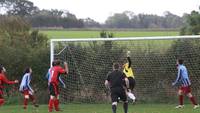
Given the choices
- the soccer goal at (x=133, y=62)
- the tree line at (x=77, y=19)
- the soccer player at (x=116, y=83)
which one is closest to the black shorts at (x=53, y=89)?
the soccer player at (x=116, y=83)

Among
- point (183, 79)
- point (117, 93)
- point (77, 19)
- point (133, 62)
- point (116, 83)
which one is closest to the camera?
point (116, 83)

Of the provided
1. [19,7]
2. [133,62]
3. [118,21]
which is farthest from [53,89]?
[19,7]

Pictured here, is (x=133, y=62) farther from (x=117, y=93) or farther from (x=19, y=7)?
(x=19, y=7)

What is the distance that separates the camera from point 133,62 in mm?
27516

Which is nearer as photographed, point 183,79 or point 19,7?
point 183,79

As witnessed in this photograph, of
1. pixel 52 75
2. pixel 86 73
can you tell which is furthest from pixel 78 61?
pixel 52 75

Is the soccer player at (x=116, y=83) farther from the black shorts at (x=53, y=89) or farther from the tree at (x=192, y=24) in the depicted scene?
the tree at (x=192, y=24)

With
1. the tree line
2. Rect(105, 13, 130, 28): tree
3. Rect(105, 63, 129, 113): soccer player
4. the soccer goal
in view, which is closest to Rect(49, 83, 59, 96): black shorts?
Rect(105, 63, 129, 113): soccer player

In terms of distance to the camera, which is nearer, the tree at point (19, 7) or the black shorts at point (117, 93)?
the black shorts at point (117, 93)

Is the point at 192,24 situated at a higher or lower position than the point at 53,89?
higher

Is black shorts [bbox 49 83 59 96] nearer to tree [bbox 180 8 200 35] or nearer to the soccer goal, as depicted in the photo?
the soccer goal

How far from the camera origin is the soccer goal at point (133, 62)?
26734mm

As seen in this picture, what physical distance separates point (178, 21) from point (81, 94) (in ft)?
125

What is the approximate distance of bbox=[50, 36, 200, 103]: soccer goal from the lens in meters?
26.7
